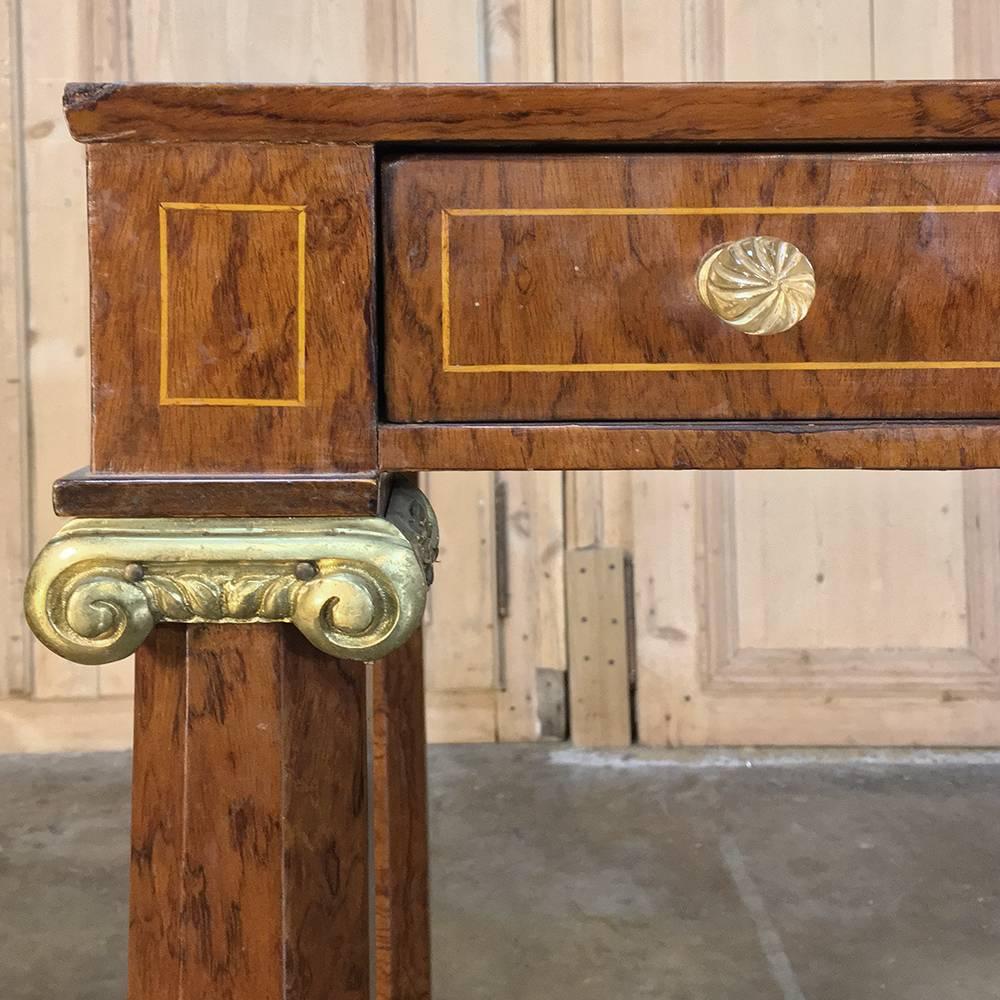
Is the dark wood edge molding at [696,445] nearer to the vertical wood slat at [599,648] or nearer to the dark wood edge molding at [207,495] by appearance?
the dark wood edge molding at [207,495]

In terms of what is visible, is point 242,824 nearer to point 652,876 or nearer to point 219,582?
point 219,582

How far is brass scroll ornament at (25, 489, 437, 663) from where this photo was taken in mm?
453

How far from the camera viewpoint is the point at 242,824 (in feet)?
1.50

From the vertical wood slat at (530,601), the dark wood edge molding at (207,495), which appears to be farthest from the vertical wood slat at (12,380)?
the dark wood edge molding at (207,495)

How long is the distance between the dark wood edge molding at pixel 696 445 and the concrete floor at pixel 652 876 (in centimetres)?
72

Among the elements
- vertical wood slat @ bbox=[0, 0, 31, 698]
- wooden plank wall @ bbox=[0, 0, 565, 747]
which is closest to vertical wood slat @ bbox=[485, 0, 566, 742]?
wooden plank wall @ bbox=[0, 0, 565, 747]

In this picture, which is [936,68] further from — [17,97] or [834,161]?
[17,97]

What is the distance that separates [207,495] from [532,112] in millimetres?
229

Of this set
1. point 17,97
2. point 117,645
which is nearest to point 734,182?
point 117,645

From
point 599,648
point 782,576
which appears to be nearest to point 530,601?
point 599,648

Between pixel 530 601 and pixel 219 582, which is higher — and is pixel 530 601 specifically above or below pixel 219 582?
below

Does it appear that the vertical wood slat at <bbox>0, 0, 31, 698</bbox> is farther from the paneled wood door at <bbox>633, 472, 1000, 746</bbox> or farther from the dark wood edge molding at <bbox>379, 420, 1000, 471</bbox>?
the dark wood edge molding at <bbox>379, 420, 1000, 471</bbox>

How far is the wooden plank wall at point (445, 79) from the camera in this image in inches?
63.3

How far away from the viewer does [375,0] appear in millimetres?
1620
